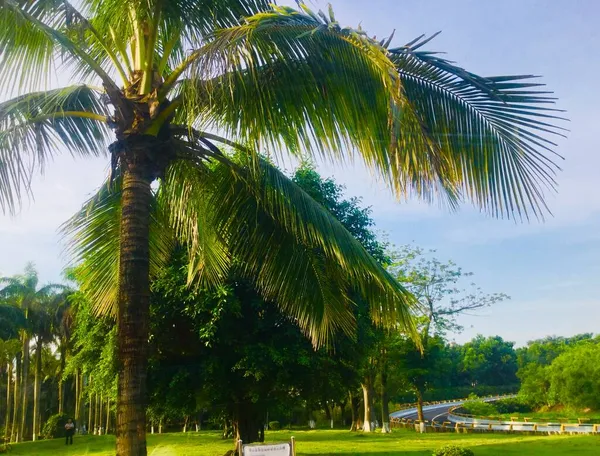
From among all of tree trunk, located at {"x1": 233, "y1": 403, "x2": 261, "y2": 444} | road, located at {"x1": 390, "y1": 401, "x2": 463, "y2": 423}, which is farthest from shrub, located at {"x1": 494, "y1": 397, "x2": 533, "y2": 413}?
tree trunk, located at {"x1": 233, "y1": 403, "x2": 261, "y2": 444}

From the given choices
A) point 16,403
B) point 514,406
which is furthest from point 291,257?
point 514,406

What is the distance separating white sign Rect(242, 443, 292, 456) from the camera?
6723 millimetres

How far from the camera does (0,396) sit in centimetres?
5103

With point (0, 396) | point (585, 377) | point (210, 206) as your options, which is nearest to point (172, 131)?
point (210, 206)

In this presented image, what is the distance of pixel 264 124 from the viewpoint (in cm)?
602

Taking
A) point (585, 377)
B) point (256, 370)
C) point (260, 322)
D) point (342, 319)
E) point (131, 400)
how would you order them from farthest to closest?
point (585, 377)
point (260, 322)
point (256, 370)
point (342, 319)
point (131, 400)

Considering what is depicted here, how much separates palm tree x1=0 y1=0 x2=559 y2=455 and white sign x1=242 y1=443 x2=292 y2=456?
150 centimetres

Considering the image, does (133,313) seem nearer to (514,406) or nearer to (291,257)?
(291,257)

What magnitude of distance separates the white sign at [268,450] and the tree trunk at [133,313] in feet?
4.68

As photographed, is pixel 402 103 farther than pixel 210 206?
No

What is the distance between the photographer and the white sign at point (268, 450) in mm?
6723

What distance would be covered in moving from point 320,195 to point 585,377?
34774 mm

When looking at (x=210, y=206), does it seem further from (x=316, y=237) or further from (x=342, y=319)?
(x=342, y=319)

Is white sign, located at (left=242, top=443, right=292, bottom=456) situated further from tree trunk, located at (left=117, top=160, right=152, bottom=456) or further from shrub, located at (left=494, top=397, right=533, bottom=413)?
shrub, located at (left=494, top=397, right=533, bottom=413)
